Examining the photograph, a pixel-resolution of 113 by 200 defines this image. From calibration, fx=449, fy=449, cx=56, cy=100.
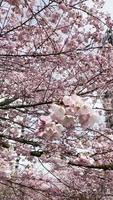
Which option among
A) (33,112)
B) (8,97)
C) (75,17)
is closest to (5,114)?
(8,97)

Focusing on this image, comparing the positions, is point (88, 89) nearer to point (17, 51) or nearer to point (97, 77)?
point (97, 77)

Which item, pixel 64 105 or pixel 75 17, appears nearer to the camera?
pixel 64 105

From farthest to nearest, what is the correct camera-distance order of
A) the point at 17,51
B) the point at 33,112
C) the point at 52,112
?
the point at 17,51, the point at 33,112, the point at 52,112

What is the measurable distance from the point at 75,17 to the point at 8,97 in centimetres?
159

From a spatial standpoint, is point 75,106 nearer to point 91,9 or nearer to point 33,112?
point 33,112

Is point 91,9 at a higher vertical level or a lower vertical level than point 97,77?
higher

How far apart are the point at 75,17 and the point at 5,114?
191 cm

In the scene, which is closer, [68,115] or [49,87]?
[68,115]

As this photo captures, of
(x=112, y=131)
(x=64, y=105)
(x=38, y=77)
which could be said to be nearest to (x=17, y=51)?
(x=38, y=77)

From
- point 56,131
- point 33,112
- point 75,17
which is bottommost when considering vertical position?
point 56,131

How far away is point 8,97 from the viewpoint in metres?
6.86

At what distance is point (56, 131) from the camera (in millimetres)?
2947

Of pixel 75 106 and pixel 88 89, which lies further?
pixel 88 89

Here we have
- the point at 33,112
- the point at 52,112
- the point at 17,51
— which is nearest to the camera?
the point at 52,112
